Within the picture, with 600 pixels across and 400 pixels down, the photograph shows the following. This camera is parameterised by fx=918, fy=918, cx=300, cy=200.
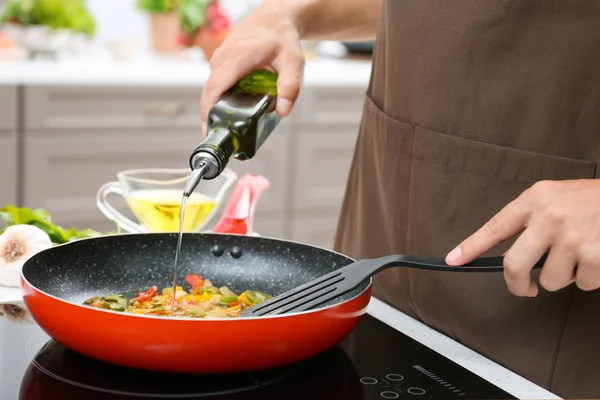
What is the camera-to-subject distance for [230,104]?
1.13m

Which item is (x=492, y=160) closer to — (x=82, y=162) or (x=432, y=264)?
(x=432, y=264)

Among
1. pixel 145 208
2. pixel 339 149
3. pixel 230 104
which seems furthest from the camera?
pixel 339 149

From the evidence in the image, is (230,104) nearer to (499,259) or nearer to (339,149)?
(499,259)

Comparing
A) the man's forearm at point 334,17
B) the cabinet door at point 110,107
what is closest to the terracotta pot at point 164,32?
the cabinet door at point 110,107

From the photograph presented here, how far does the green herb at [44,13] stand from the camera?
10.4 feet

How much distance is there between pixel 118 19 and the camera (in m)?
3.62

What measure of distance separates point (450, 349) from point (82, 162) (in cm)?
214

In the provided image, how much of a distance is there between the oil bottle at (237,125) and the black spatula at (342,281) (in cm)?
16

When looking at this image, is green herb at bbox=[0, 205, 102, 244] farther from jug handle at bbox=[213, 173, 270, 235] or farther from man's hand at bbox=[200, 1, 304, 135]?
man's hand at bbox=[200, 1, 304, 135]

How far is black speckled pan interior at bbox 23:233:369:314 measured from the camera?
3.55 ft

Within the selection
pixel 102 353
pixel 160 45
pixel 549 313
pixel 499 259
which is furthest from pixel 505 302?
pixel 160 45

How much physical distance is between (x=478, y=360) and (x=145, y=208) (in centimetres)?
53

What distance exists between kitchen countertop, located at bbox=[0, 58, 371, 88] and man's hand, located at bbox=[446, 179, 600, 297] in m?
2.21

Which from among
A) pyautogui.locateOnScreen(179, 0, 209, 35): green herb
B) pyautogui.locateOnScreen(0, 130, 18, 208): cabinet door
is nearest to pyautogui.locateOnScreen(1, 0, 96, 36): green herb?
pyautogui.locateOnScreen(179, 0, 209, 35): green herb
